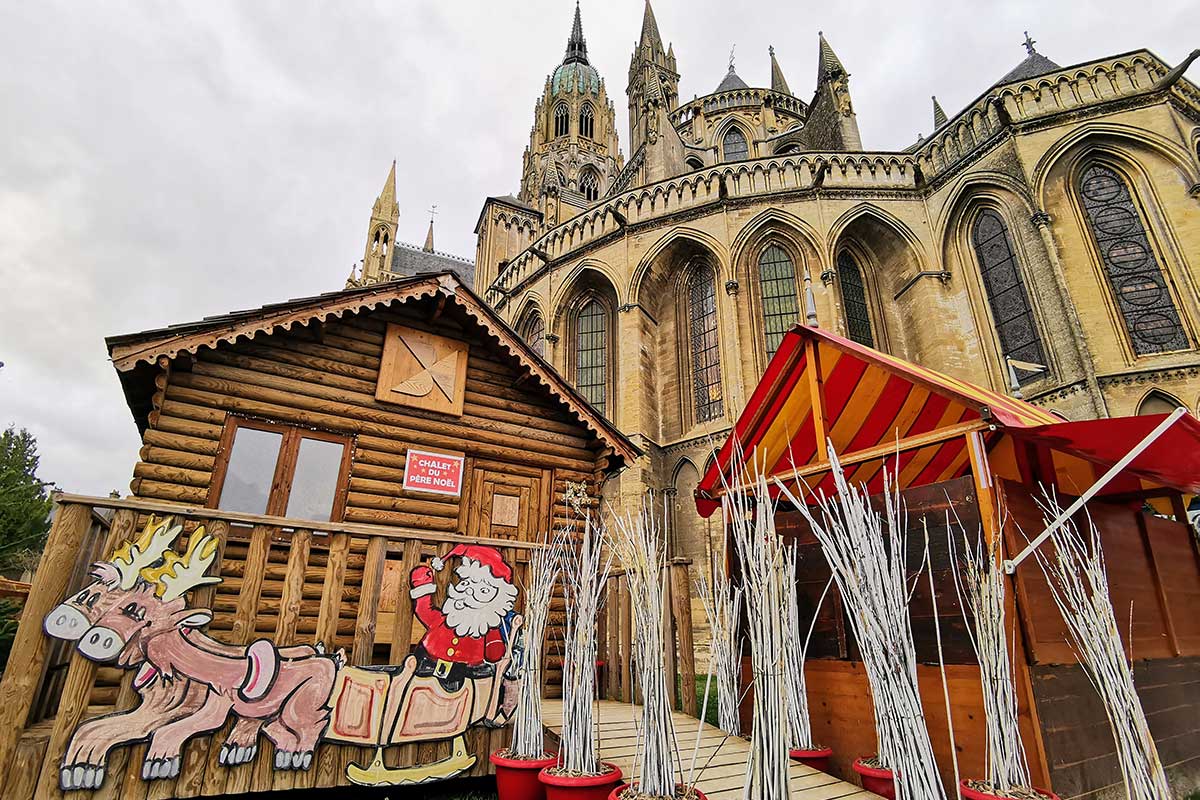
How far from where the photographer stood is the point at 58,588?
327 cm

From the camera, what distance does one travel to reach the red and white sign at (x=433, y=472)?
23.9ft

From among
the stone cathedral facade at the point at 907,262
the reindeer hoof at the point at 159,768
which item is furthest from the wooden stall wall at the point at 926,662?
the stone cathedral facade at the point at 907,262

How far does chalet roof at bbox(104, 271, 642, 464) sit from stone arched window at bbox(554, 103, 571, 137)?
4397cm

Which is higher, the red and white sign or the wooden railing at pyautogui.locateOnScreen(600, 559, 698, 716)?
the red and white sign

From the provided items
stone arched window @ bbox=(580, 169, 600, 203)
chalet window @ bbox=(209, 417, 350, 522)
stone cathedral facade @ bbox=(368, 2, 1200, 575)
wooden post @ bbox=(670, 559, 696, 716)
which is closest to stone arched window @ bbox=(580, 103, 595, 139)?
stone arched window @ bbox=(580, 169, 600, 203)

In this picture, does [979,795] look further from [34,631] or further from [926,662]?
[34,631]

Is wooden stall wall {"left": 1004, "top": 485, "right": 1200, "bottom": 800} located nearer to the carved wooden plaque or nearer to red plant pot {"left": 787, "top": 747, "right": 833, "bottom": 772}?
red plant pot {"left": 787, "top": 747, "right": 833, "bottom": 772}

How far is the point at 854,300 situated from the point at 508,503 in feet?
49.1

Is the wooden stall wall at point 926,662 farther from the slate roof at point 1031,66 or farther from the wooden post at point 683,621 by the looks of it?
the slate roof at point 1031,66

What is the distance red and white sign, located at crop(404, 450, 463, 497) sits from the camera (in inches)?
287

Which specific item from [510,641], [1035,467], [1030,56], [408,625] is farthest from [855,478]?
[1030,56]

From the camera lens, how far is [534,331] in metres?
21.9

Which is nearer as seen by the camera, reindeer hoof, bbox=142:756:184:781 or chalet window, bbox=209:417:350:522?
reindeer hoof, bbox=142:756:184:781

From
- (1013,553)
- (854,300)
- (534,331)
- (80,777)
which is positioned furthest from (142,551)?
(854,300)
